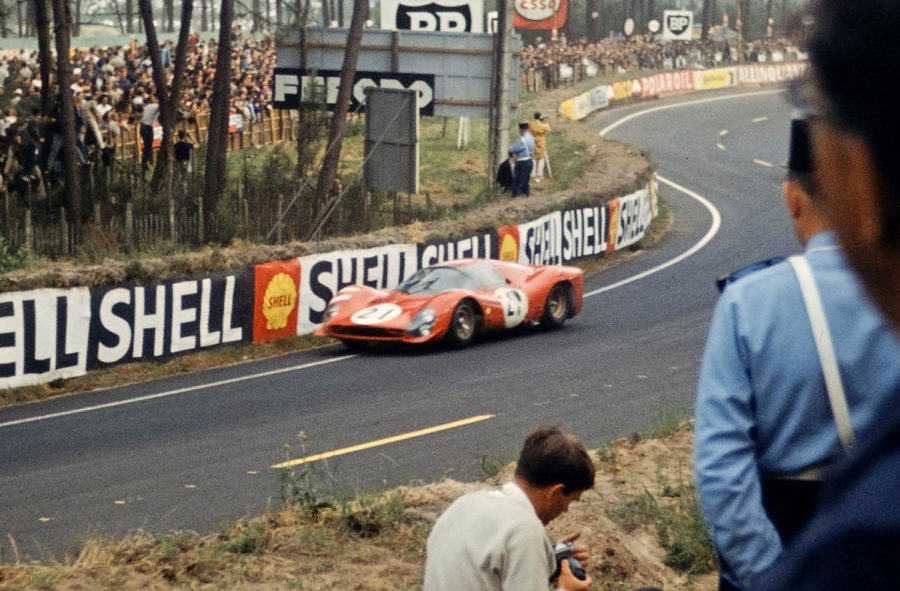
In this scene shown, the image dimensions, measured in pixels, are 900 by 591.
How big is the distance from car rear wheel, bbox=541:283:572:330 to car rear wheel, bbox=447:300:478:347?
131 cm

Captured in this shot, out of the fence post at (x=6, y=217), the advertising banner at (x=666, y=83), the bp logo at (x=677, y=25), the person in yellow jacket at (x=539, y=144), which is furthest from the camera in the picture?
the bp logo at (x=677, y=25)

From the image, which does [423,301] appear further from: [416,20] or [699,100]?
[699,100]

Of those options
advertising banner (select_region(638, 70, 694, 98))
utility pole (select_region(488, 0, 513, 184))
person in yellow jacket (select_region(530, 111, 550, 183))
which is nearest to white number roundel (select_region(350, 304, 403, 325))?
utility pole (select_region(488, 0, 513, 184))

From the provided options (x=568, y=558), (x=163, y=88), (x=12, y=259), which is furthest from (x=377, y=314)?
(x=163, y=88)

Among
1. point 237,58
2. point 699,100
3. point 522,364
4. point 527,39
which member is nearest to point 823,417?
point 522,364

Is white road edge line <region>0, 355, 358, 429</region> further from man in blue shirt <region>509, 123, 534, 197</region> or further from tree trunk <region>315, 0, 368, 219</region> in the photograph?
man in blue shirt <region>509, 123, 534, 197</region>

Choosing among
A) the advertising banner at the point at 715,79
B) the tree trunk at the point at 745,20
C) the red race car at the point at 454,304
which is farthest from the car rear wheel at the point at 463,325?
the tree trunk at the point at 745,20

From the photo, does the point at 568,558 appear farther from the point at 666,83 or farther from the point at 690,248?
the point at 666,83

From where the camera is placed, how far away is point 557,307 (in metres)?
19.4

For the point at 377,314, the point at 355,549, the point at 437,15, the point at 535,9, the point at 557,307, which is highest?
the point at 437,15

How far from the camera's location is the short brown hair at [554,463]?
14.9 ft

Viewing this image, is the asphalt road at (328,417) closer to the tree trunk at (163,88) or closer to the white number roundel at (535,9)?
the tree trunk at (163,88)

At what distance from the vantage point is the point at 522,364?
16.7 metres

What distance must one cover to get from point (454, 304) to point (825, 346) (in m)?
14.8
